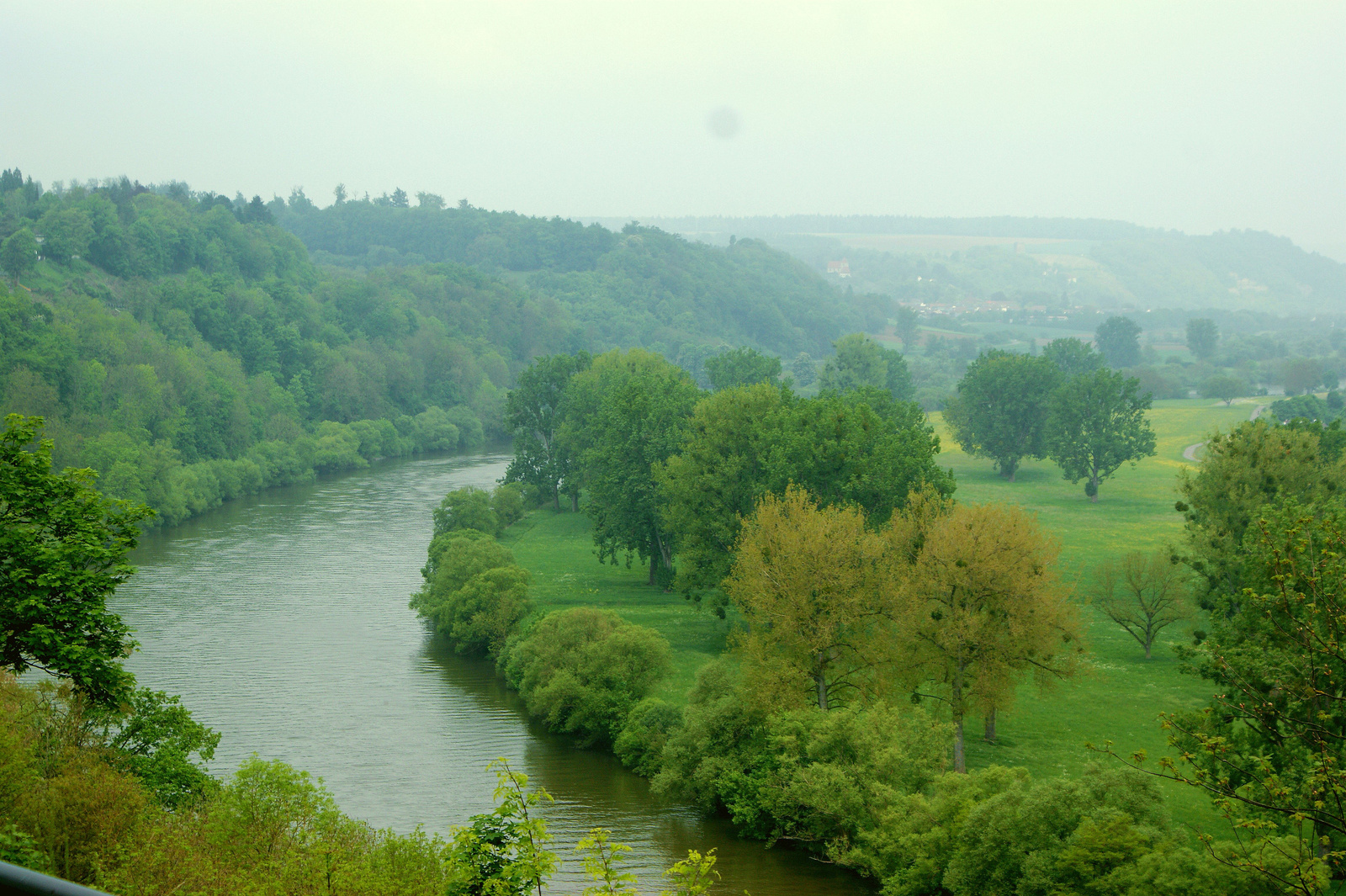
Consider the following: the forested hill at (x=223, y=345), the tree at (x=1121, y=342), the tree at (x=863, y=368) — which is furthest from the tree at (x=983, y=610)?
the tree at (x=1121, y=342)

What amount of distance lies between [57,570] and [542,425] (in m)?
63.7

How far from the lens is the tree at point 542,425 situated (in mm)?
82875

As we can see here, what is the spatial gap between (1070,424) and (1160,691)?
48186 millimetres

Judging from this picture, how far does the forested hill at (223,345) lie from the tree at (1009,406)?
57.3m

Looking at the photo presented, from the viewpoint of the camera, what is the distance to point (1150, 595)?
47094 mm

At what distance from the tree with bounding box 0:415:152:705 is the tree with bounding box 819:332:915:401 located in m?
105

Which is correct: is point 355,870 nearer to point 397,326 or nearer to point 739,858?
point 739,858

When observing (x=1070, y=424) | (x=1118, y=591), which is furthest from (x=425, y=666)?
(x=1070, y=424)

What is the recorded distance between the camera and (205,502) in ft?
270

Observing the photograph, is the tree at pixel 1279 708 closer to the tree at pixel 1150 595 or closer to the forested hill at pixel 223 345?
the tree at pixel 1150 595

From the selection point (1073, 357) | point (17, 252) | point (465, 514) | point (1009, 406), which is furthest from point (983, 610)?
point (17, 252)

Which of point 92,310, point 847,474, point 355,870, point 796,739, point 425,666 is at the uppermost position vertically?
point 92,310

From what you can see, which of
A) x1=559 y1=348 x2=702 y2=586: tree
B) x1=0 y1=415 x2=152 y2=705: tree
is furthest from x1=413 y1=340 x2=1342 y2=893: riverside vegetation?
x1=0 y1=415 x2=152 y2=705: tree

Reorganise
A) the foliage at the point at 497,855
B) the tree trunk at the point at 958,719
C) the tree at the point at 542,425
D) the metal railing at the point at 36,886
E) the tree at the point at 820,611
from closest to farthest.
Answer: the metal railing at the point at 36,886
the foliage at the point at 497,855
the tree trunk at the point at 958,719
the tree at the point at 820,611
the tree at the point at 542,425
